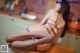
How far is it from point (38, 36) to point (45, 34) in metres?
0.04

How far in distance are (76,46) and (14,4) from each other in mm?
461

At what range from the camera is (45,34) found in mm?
922

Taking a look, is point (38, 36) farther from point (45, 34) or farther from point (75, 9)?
point (75, 9)

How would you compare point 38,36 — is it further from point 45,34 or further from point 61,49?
point 61,49

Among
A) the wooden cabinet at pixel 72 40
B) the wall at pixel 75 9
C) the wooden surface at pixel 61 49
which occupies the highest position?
the wall at pixel 75 9

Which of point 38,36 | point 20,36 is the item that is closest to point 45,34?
point 38,36

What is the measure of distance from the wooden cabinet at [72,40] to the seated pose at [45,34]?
46 mm

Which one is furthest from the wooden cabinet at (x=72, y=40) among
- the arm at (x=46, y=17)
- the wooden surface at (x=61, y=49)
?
the arm at (x=46, y=17)

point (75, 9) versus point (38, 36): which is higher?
point (75, 9)

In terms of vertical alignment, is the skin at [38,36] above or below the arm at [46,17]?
below

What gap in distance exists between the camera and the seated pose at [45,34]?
92 cm

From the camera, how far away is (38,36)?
92 cm

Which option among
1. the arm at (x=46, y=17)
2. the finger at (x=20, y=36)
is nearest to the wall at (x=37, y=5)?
the arm at (x=46, y=17)

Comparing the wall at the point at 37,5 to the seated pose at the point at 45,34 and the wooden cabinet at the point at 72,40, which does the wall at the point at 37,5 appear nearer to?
the seated pose at the point at 45,34
